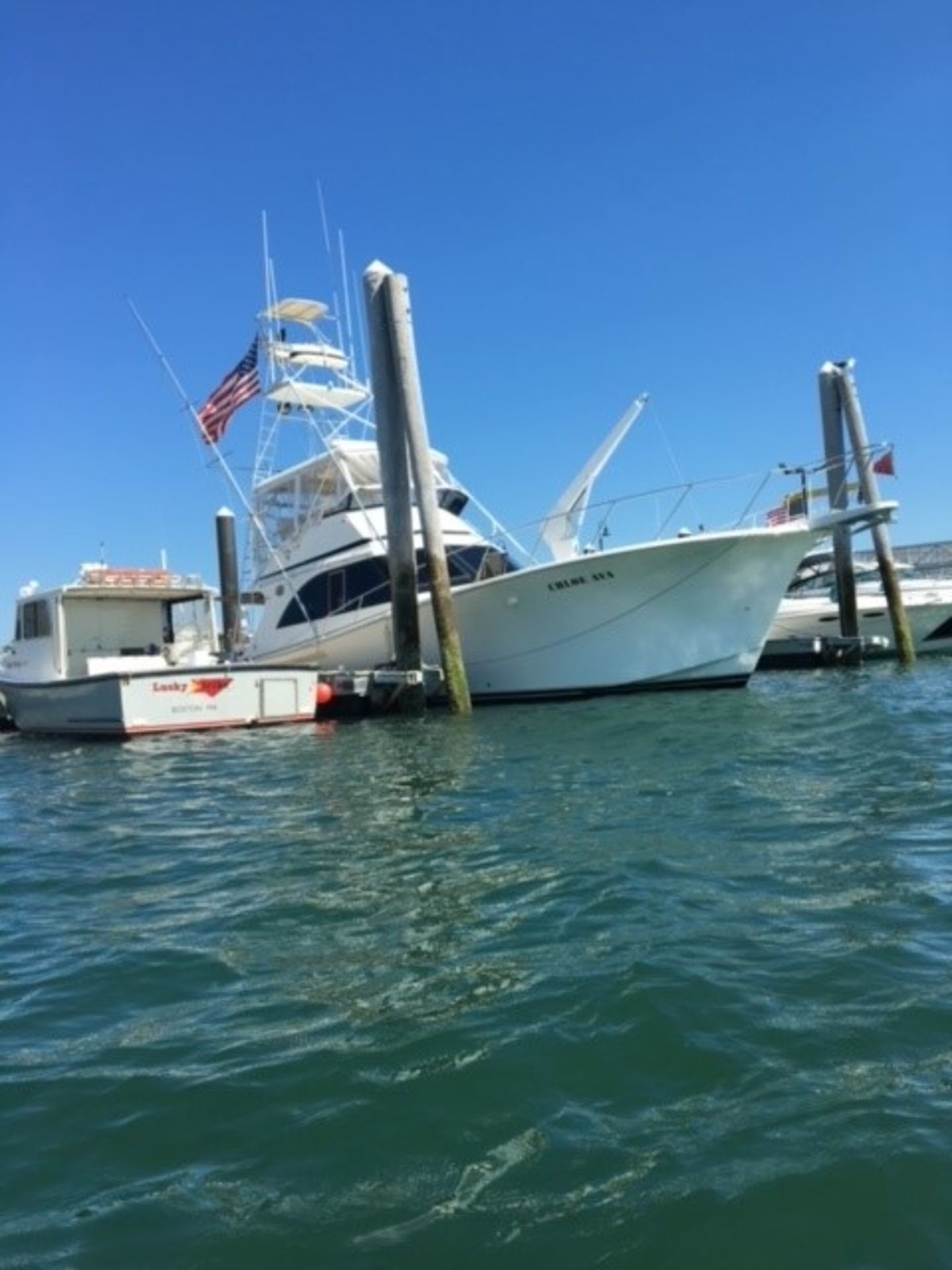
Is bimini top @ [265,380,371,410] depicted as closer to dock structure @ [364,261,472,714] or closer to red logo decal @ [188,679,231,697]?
dock structure @ [364,261,472,714]

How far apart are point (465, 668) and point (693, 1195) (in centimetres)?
1688

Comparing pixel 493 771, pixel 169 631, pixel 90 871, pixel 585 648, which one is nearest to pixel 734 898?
pixel 90 871

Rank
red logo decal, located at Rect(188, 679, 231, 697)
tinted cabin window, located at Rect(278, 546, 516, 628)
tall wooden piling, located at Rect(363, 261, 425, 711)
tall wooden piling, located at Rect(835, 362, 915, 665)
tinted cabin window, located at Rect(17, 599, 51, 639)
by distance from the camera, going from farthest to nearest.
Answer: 1. tall wooden piling, located at Rect(835, 362, 915, 665)
2. tinted cabin window, located at Rect(278, 546, 516, 628)
3. tinted cabin window, located at Rect(17, 599, 51, 639)
4. tall wooden piling, located at Rect(363, 261, 425, 711)
5. red logo decal, located at Rect(188, 679, 231, 697)

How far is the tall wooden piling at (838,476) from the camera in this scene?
25114 mm

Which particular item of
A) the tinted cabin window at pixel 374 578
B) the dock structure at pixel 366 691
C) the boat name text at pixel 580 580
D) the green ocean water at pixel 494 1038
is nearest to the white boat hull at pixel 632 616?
the boat name text at pixel 580 580

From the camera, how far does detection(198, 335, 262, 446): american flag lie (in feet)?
63.9

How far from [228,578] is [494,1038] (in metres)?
20.6

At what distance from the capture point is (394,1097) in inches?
128

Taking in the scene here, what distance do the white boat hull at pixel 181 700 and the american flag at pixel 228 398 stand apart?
5.43 m

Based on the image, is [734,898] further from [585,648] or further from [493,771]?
[585,648]

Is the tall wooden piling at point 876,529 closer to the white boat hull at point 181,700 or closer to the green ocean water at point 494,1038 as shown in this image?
the white boat hull at point 181,700

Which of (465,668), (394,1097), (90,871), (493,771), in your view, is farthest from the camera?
(465,668)

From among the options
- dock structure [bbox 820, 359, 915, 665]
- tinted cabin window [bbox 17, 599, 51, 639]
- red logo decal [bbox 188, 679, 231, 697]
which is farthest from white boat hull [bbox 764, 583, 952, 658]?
tinted cabin window [bbox 17, 599, 51, 639]

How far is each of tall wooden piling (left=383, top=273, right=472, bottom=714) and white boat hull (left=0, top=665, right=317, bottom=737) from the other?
7.67 feet
